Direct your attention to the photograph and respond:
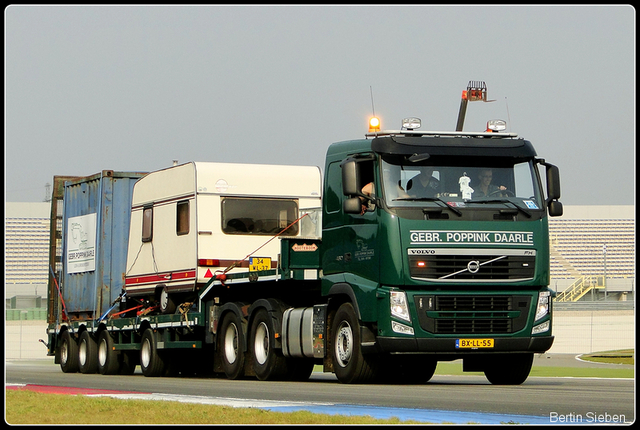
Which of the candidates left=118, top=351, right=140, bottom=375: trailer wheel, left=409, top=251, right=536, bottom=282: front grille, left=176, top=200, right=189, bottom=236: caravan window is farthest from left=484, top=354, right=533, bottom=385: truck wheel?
left=118, top=351, right=140, bottom=375: trailer wheel

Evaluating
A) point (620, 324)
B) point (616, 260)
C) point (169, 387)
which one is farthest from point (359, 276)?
point (616, 260)

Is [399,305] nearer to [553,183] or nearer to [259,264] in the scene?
[553,183]

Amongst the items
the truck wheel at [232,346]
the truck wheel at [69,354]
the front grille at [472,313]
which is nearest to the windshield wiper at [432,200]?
the front grille at [472,313]

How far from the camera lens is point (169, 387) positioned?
54.0 ft

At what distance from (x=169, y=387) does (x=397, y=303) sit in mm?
3907

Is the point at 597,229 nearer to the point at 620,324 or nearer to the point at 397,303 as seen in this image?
the point at 620,324

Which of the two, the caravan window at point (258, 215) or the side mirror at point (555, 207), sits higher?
the caravan window at point (258, 215)

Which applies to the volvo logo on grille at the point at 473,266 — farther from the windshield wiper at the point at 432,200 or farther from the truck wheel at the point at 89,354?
the truck wheel at the point at 89,354

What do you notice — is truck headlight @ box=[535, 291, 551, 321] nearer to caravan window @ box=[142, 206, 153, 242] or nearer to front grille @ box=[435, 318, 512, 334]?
front grille @ box=[435, 318, 512, 334]

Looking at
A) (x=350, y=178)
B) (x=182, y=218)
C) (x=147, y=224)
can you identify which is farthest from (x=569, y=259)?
(x=350, y=178)

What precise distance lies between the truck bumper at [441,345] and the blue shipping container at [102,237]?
978cm

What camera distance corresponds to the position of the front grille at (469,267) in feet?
48.9

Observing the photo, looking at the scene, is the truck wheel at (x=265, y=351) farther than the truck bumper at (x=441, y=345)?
Yes

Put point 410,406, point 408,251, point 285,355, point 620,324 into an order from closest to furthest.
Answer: point 410,406, point 408,251, point 285,355, point 620,324
